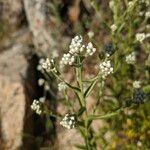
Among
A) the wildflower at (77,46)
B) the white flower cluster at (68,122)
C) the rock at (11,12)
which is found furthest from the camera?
the rock at (11,12)

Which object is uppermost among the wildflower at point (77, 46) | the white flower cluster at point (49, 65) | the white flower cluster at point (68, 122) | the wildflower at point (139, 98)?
the wildflower at point (77, 46)

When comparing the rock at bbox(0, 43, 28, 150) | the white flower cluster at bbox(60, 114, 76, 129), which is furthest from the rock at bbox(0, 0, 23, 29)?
the white flower cluster at bbox(60, 114, 76, 129)

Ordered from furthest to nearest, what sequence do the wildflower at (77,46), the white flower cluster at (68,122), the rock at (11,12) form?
1. the rock at (11,12)
2. the white flower cluster at (68,122)
3. the wildflower at (77,46)

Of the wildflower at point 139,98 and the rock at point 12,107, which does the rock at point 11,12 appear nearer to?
the rock at point 12,107

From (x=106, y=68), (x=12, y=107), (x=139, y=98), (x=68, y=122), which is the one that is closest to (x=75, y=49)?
(x=106, y=68)

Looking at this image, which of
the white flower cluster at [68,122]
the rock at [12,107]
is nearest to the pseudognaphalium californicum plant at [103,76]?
the white flower cluster at [68,122]

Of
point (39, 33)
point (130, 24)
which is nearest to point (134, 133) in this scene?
point (130, 24)

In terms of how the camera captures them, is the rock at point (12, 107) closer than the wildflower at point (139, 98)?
No

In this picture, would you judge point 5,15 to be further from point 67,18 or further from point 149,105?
point 149,105

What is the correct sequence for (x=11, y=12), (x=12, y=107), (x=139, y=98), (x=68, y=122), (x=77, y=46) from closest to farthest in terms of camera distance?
(x=77, y=46) → (x=68, y=122) → (x=139, y=98) → (x=12, y=107) → (x=11, y=12)

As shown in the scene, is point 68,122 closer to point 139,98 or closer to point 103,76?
point 103,76
